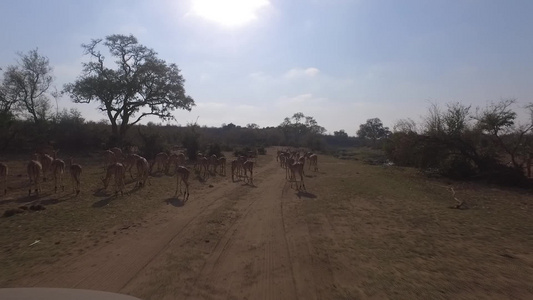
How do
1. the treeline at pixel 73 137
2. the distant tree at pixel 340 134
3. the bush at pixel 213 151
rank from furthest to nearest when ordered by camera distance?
the distant tree at pixel 340 134 → the bush at pixel 213 151 → the treeline at pixel 73 137

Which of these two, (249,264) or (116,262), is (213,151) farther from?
(249,264)

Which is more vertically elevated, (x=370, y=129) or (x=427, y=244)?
(x=370, y=129)

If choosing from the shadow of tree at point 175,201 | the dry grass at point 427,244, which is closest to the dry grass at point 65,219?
the shadow of tree at point 175,201

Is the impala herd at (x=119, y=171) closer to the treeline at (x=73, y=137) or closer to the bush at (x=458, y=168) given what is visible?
the treeline at (x=73, y=137)

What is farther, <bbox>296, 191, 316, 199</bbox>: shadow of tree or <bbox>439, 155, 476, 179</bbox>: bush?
<bbox>439, 155, 476, 179</bbox>: bush

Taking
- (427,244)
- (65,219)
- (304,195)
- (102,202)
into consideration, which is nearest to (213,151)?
(304,195)

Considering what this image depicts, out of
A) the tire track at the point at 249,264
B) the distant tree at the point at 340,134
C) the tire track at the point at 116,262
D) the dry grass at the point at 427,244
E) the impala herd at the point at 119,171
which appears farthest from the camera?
the distant tree at the point at 340,134

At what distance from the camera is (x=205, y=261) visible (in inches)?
312

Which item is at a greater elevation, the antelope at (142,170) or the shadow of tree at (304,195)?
the antelope at (142,170)

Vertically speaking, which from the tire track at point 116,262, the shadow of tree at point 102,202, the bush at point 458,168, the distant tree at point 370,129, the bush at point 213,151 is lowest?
the tire track at point 116,262

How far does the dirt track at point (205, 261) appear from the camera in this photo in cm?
648

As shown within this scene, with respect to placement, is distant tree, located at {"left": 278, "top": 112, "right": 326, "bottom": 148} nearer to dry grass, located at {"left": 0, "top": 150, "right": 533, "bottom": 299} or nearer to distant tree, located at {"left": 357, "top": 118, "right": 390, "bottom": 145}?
distant tree, located at {"left": 357, "top": 118, "right": 390, "bottom": 145}

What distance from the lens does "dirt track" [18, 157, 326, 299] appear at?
6484 millimetres

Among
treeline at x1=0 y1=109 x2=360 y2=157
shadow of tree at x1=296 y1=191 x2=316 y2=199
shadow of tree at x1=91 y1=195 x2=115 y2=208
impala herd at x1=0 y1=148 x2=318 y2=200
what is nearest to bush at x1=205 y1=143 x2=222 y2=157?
treeline at x1=0 y1=109 x2=360 y2=157
